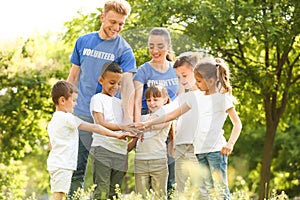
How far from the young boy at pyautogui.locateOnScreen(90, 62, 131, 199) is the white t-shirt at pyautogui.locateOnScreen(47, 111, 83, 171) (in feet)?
0.53

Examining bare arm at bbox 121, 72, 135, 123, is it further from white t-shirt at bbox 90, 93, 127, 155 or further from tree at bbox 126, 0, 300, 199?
tree at bbox 126, 0, 300, 199

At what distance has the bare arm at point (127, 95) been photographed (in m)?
5.15

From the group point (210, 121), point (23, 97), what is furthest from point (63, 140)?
point (23, 97)

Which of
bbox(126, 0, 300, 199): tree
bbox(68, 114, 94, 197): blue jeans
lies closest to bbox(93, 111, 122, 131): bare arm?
bbox(68, 114, 94, 197): blue jeans

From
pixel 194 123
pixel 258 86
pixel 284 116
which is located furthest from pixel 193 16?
pixel 194 123

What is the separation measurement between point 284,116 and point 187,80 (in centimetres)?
830

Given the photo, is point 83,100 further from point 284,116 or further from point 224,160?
point 284,116

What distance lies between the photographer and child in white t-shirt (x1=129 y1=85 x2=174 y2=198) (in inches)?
204

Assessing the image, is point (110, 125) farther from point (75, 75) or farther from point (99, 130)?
point (75, 75)

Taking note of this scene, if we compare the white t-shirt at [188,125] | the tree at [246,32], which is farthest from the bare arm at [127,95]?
the tree at [246,32]

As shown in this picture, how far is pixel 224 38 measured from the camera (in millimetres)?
10664

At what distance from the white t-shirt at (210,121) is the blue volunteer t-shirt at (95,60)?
0.65 metres

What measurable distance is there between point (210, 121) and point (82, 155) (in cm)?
106

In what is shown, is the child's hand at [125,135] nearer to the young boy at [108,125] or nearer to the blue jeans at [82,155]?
the young boy at [108,125]
